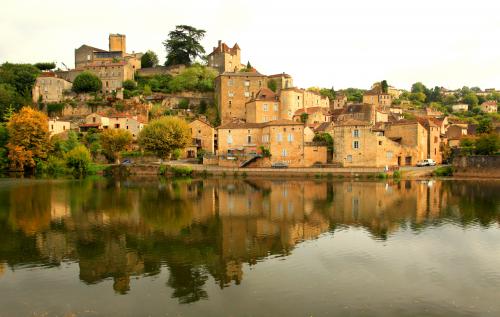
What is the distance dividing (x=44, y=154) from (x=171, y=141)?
13.6m

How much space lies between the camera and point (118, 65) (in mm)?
60188

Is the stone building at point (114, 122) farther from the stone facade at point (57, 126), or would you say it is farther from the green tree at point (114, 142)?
the green tree at point (114, 142)

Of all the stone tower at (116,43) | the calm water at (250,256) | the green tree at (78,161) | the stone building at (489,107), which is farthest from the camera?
the stone building at (489,107)

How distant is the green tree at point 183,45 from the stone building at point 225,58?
2.34 metres

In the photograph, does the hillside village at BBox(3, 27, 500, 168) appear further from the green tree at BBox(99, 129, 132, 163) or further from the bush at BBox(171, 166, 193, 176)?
the green tree at BBox(99, 129, 132, 163)

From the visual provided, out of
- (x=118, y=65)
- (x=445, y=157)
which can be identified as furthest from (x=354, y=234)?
(x=118, y=65)

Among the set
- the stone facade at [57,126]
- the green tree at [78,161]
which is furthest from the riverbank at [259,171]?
the stone facade at [57,126]

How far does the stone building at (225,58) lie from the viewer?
6427 centimetres

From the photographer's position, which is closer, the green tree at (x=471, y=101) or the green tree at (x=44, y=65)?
the green tree at (x=44, y=65)

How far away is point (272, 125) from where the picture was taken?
143 feet

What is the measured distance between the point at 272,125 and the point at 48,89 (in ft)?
107

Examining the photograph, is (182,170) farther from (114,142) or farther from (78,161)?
(78,161)

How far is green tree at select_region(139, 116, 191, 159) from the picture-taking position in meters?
43.0

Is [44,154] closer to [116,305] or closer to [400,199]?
[400,199]
